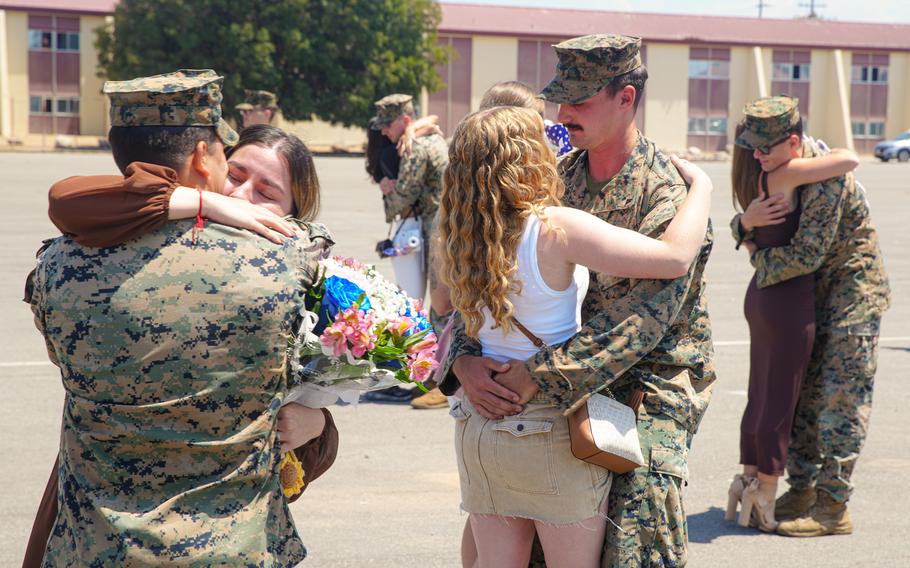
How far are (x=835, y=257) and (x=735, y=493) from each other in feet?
4.35

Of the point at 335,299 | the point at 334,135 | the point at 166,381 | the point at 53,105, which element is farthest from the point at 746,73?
the point at 166,381

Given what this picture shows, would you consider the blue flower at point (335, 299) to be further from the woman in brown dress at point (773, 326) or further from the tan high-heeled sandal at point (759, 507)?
the tan high-heeled sandal at point (759, 507)

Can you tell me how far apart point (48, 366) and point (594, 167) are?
6934 millimetres

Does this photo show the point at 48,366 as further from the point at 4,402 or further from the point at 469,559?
the point at 469,559

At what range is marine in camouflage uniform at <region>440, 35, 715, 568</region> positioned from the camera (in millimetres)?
3197

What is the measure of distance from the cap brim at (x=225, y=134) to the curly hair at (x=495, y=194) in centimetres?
65

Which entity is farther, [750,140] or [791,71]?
[791,71]

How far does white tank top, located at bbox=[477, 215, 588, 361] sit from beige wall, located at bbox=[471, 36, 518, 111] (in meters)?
58.4

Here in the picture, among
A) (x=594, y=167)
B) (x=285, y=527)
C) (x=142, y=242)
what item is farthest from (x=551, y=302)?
(x=142, y=242)

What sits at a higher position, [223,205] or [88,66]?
[88,66]

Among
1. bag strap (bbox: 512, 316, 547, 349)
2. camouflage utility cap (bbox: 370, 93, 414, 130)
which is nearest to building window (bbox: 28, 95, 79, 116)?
camouflage utility cap (bbox: 370, 93, 414, 130)

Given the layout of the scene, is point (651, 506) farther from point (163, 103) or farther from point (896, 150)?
point (896, 150)

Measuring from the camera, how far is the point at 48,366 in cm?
930

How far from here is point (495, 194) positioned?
313cm
